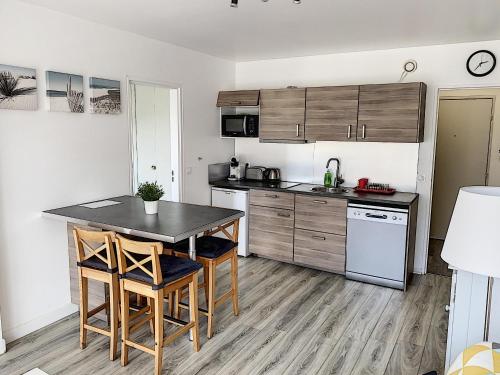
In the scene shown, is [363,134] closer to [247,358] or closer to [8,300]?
[247,358]

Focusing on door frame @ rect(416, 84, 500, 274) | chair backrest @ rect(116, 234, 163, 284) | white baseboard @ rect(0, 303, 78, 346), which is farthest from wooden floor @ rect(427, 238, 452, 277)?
white baseboard @ rect(0, 303, 78, 346)

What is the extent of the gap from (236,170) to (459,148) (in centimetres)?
324

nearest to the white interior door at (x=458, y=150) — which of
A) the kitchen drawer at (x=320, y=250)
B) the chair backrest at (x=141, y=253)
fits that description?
the kitchen drawer at (x=320, y=250)

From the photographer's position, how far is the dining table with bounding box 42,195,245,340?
8.49 ft

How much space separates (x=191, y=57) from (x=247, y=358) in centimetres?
329

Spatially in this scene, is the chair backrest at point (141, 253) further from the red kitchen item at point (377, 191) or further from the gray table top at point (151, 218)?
the red kitchen item at point (377, 191)

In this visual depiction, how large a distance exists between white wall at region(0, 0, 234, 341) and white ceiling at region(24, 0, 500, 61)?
190 millimetres

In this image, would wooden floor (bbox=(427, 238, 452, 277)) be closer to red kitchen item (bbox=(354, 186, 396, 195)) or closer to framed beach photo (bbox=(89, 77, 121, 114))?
red kitchen item (bbox=(354, 186, 396, 195))

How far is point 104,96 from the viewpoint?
3496mm

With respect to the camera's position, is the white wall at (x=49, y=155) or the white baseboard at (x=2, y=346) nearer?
the white baseboard at (x=2, y=346)

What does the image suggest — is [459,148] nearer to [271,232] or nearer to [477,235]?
[271,232]

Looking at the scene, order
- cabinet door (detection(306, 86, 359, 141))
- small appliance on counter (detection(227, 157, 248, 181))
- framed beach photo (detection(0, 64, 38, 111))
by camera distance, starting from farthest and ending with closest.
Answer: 1. small appliance on counter (detection(227, 157, 248, 181))
2. cabinet door (detection(306, 86, 359, 141))
3. framed beach photo (detection(0, 64, 38, 111))

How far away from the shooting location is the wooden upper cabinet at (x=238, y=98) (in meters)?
4.82

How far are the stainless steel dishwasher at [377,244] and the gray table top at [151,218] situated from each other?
1.53m
